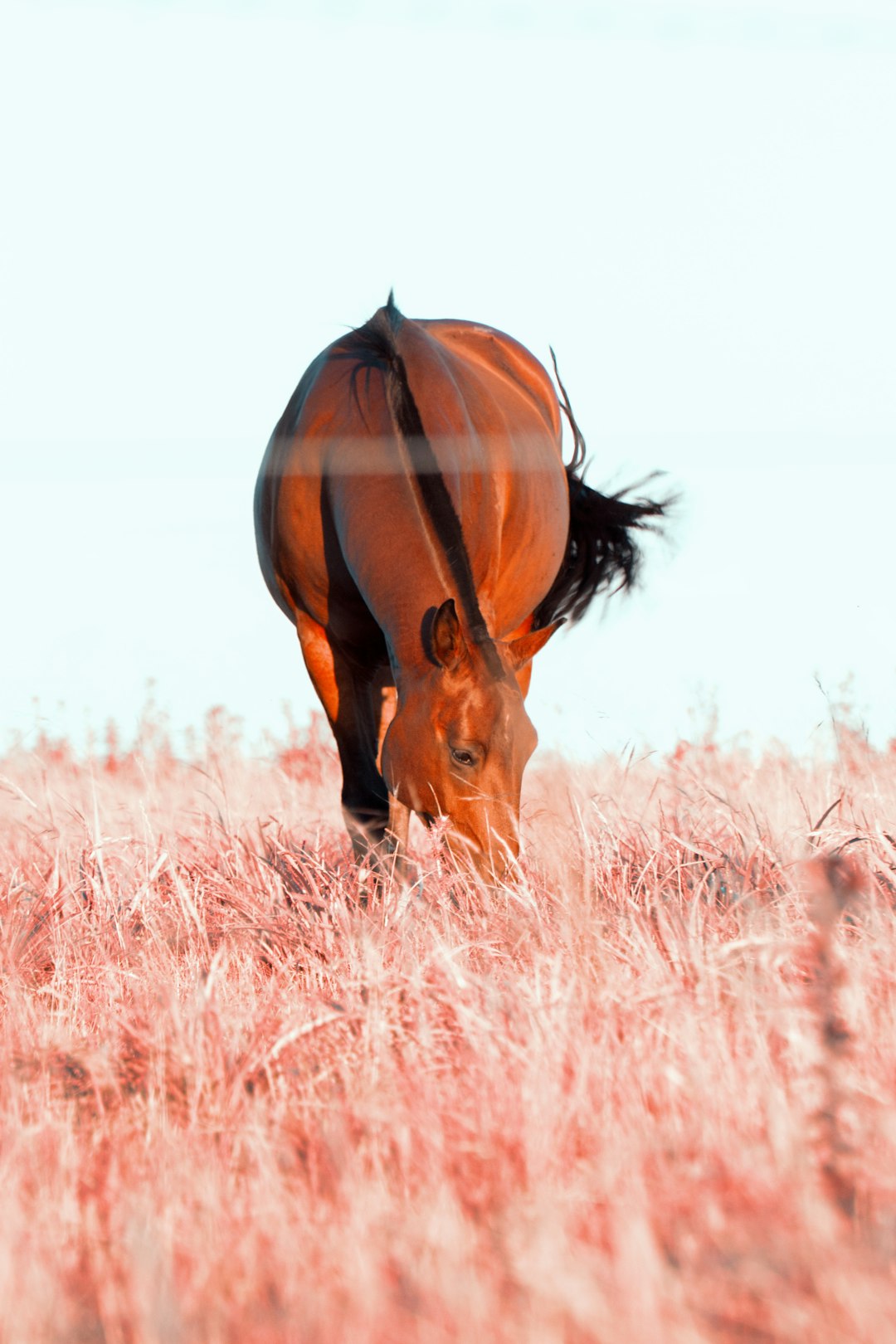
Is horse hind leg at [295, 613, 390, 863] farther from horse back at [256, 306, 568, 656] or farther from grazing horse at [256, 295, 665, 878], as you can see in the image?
horse back at [256, 306, 568, 656]

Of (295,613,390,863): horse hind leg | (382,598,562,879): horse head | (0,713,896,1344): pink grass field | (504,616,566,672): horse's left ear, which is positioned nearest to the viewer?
(0,713,896,1344): pink grass field

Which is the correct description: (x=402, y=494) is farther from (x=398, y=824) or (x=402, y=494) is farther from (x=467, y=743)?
(x=398, y=824)

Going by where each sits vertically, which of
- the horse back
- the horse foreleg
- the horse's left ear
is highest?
the horse back

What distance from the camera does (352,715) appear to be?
233 inches

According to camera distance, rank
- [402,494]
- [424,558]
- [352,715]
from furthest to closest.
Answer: [352,715] → [402,494] → [424,558]

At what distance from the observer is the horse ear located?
176 inches

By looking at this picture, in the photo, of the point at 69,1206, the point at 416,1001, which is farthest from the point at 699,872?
the point at 69,1206

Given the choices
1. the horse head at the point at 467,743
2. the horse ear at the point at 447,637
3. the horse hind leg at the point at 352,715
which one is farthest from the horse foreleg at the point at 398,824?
the horse ear at the point at 447,637

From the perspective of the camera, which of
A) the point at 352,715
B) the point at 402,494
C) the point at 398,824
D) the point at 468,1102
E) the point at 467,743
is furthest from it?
the point at 352,715

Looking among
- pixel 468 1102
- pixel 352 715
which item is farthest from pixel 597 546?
pixel 468 1102

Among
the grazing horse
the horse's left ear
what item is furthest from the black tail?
the horse's left ear

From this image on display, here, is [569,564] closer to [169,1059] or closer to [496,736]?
[496,736]

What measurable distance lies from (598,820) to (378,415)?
1765 mm

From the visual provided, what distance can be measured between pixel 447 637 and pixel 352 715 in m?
→ 1.50
